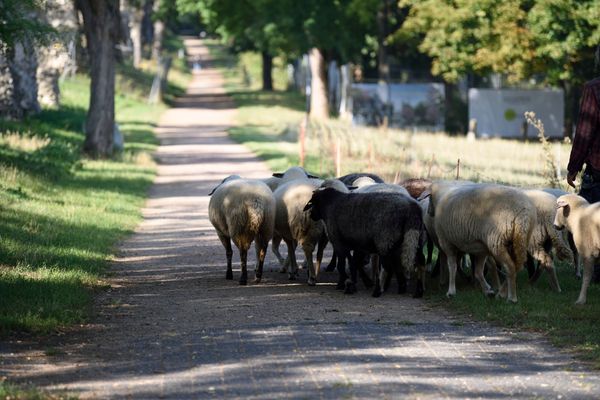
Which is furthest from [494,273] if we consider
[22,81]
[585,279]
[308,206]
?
[22,81]

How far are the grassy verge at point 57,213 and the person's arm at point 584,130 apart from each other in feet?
17.5

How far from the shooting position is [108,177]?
1072 inches

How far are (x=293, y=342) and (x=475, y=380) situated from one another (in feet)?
6.21

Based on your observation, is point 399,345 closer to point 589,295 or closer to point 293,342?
point 293,342

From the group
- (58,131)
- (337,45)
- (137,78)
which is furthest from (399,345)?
(137,78)

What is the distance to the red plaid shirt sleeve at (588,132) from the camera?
44.1ft

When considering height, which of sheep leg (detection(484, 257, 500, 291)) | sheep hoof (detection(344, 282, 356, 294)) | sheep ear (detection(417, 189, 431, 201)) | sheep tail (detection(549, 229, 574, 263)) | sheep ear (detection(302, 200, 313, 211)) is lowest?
sheep hoof (detection(344, 282, 356, 294))

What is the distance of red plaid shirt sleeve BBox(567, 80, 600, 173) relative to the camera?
13453 millimetres

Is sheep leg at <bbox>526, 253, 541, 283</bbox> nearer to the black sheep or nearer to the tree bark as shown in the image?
the black sheep

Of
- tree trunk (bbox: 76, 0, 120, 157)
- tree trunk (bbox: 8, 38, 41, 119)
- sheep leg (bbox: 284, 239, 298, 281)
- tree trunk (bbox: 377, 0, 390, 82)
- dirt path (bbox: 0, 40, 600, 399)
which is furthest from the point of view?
tree trunk (bbox: 377, 0, 390, 82)

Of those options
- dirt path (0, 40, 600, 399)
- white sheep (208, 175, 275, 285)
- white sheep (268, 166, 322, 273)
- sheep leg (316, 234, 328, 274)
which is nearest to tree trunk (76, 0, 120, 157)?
white sheep (268, 166, 322, 273)

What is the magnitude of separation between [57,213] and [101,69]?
13.4 m

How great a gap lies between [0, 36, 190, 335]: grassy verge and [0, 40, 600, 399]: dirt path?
0.44 m

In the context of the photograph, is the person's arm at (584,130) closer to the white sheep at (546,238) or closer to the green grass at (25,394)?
the white sheep at (546,238)
